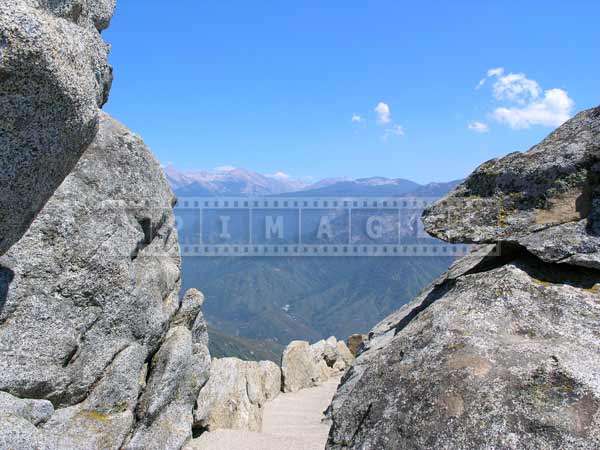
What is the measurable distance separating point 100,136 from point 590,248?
13.8 meters

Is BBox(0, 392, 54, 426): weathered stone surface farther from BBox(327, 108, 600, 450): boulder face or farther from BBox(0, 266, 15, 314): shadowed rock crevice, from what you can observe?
BBox(327, 108, 600, 450): boulder face

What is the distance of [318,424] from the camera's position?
21.2 meters

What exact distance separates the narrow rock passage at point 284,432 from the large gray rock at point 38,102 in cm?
1063

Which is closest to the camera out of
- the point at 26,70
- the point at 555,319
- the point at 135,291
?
the point at 26,70

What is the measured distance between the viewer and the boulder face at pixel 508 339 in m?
7.26

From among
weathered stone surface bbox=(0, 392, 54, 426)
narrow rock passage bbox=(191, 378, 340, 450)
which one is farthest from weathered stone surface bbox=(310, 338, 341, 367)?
weathered stone surface bbox=(0, 392, 54, 426)

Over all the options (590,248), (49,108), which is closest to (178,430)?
(49,108)

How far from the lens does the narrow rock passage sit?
17.6m

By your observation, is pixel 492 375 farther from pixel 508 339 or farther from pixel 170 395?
pixel 170 395

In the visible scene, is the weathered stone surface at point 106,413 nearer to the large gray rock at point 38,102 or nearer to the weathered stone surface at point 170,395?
the weathered stone surface at point 170,395

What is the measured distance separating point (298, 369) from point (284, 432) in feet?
37.8

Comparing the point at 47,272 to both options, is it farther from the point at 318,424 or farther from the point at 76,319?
the point at 318,424

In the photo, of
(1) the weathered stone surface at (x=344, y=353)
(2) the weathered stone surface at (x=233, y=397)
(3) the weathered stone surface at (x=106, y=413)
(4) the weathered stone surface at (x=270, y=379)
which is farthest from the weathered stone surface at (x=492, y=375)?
(1) the weathered stone surface at (x=344, y=353)

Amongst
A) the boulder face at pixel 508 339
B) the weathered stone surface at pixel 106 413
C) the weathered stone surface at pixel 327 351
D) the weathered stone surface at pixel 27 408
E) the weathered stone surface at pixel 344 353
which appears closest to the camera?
the boulder face at pixel 508 339
